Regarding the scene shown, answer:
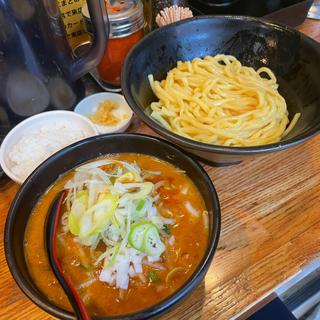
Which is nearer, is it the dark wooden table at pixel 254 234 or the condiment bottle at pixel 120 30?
the dark wooden table at pixel 254 234

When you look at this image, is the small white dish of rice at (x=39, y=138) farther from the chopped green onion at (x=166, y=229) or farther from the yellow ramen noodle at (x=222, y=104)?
the chopped green onion at (x=166, y=229)

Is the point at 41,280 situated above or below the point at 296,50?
below

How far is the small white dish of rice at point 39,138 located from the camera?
1119mm

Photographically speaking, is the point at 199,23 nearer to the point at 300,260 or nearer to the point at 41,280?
the point at 300,260

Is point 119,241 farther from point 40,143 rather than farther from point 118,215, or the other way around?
point 40,143

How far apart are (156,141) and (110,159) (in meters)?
0.16

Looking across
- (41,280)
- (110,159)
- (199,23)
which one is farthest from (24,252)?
(199,23)

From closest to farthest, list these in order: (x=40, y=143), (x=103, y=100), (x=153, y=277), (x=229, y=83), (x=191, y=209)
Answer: (x=153, y=277)
(x=191, y=209)
(x=40, y=143)
(x=229, y=83)
(x=103, y=100)

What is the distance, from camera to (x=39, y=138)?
1.18 metres

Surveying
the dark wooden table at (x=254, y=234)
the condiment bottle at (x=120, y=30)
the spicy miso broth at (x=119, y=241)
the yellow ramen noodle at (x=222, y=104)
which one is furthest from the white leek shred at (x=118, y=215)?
the condiment bottle at (x=120, y=30)

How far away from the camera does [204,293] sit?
36.1 inches

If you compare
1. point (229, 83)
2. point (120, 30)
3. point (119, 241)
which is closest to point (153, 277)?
point (119, 241)

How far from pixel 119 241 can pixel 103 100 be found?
74cm

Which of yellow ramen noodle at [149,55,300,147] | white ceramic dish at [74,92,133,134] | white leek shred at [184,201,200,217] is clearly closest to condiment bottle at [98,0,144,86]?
white ceramic dish at [74,92,133,134]
